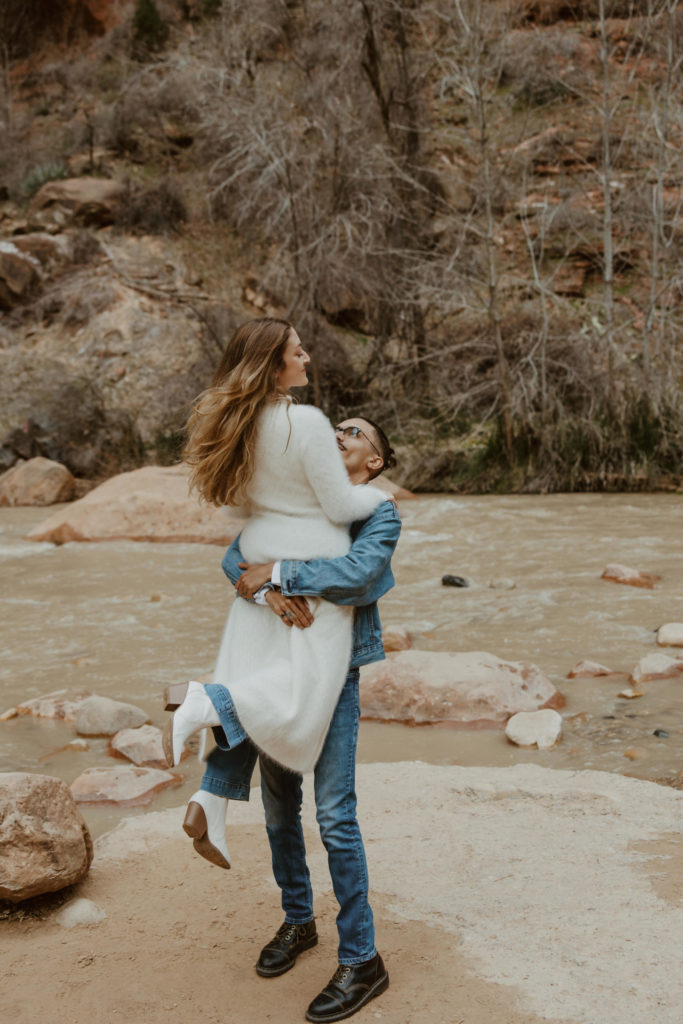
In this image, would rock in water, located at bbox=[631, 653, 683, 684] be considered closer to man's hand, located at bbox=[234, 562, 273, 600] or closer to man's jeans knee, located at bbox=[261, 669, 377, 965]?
man's jeans knee, located at bbox=[261, 669, 377, 965]

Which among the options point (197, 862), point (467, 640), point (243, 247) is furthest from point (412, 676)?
point (243, 247)

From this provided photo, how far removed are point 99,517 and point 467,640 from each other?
18.6 feet

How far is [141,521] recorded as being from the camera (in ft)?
33.9

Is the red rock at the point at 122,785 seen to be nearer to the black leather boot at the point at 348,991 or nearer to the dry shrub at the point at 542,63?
the black leather boot at the point at 348,991

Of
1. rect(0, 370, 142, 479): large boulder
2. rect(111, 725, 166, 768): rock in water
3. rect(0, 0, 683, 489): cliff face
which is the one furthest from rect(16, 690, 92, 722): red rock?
rect(0, 370, 142, 479): large boulder

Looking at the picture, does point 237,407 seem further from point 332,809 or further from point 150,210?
point 150,210

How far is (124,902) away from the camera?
9.14 feet

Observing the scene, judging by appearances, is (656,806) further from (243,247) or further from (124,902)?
(243,247)

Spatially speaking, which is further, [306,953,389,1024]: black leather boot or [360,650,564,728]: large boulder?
[360,650,564,728]: large boulder

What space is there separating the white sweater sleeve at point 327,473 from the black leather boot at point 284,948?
1.06m

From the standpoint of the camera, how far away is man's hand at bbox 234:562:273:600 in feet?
7.51

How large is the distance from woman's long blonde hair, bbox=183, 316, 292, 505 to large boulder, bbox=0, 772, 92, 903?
115cm

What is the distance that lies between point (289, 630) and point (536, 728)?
222cm

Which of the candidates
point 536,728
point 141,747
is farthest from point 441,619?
point 141,747
